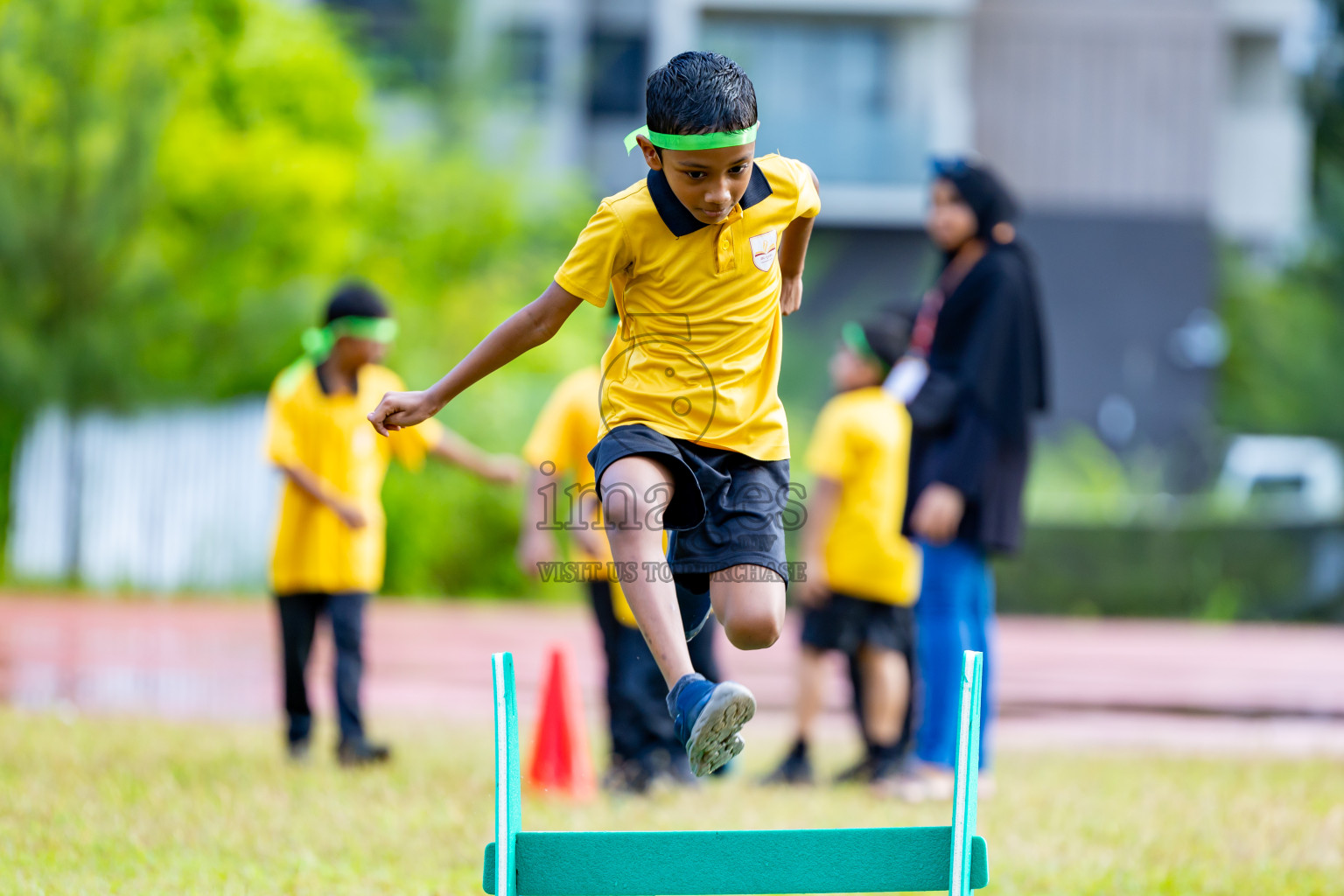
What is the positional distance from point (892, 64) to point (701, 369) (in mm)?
23262

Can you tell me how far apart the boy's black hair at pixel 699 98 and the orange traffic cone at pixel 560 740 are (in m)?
3.42

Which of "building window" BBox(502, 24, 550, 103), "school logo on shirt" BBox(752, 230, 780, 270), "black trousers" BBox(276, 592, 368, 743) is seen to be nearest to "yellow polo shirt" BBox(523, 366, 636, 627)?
"black trousers" BBox(276, 592, 368, 743)

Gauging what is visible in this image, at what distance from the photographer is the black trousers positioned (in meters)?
6.53

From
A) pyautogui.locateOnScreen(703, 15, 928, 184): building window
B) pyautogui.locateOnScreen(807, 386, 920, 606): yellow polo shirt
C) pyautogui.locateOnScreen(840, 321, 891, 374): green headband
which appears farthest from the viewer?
pyautogui.locateOnScreen(703, 15, 928, 184): building window

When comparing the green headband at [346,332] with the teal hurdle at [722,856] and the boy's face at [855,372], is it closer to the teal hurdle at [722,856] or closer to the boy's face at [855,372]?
the boy's face at [855,372]

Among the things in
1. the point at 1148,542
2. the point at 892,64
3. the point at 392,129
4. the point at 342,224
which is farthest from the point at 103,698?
the point at 892,64

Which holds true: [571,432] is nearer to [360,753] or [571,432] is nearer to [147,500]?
[360,753]

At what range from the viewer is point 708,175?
11.5 feet

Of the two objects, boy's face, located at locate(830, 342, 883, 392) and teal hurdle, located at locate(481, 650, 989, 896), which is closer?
teal hurdle, located at locate(481, 650, 989, 896)

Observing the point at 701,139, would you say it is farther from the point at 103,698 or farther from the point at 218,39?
the point at 218,39

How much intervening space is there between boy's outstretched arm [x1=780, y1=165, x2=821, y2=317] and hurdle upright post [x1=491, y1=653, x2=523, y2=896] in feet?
4.42

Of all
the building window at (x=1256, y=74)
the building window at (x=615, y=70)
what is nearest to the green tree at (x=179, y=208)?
the building window at (x=615, y=70)

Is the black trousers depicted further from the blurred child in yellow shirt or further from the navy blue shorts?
the navy blue shorts

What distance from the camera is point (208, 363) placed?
1486 cm
